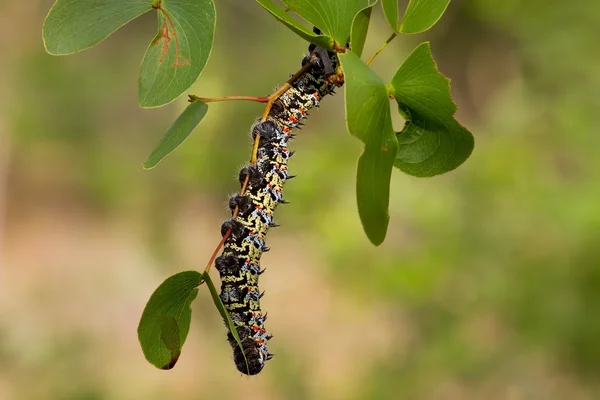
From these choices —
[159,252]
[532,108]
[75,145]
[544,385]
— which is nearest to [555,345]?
[544,385]

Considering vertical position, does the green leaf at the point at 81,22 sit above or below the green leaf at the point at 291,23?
below

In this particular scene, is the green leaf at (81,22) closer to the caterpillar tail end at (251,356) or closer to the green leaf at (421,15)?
the green leaf at (421,15)

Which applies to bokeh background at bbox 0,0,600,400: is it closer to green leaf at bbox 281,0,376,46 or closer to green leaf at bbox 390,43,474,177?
green leaf at bbox 390,43,474,177

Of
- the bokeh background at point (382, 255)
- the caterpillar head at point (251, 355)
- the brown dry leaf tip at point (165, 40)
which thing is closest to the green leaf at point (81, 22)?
the brown dry leaf tip at point (165, 40)

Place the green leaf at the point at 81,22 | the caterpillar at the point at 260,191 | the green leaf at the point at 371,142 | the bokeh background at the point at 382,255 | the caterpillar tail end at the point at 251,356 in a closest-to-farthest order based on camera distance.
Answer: the green leaf at the point at 371,142 → the green leaf at the point at 81,22 → the caterpillar at the point at 260,191 → the caterpillar tail end at the point at 251,356 → the bokeh background at the point at 382,255

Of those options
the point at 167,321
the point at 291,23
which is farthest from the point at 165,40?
the point at 167,321

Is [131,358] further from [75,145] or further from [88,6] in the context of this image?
[88,6]
